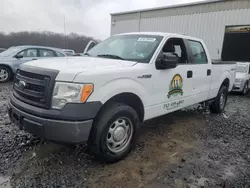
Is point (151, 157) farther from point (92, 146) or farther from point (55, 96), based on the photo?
point (55, 96)

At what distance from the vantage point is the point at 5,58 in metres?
9.16

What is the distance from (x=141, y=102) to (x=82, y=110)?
1029 mm

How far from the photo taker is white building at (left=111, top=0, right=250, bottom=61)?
12.6 m

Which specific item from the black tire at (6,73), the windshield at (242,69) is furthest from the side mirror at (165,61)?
the black tire at (6,73)

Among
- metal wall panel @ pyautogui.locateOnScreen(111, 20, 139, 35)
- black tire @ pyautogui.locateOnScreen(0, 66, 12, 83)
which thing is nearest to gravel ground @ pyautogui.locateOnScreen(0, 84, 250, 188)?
black tire @ pyautogui.locateOnScreen(0, 66, 12, 83)

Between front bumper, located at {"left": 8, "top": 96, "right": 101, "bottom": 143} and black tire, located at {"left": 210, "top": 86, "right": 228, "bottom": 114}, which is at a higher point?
front bumper, located at {"left": 8, "top": 96, "right": 101, "bottom": 143}

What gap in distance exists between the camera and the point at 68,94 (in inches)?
93.9

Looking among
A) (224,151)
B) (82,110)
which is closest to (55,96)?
(82,110)

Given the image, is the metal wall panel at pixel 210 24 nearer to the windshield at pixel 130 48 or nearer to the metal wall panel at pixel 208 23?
the metal wall panel at pixel 208 23

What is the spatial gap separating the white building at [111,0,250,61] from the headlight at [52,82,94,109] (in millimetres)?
13007

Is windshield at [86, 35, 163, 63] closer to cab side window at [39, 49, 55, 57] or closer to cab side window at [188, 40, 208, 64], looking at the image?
cab side window at [188, 40, 208, 64]

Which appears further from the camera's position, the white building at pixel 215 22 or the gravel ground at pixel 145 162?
the white building at pixel 215 22

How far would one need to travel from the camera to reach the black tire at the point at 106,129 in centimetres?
259

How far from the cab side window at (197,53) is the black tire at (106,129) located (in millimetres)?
2121
